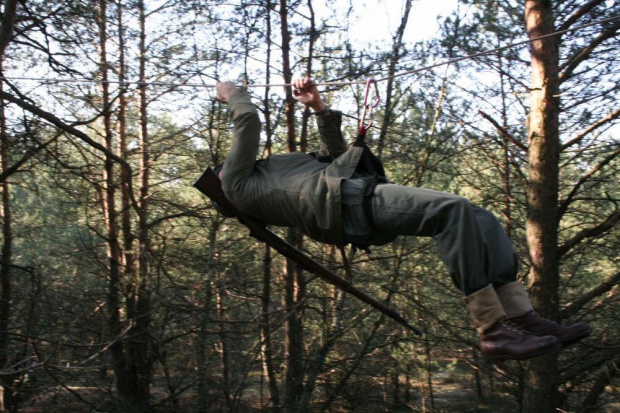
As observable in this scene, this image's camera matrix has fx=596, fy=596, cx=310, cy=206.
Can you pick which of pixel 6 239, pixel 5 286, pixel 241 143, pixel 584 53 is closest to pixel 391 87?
pixel 584 53

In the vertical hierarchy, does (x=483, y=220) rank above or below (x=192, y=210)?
below

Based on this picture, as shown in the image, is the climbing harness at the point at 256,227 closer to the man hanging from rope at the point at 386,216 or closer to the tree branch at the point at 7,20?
the man hanging from rope at the point at 386,216

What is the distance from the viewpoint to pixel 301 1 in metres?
7.43

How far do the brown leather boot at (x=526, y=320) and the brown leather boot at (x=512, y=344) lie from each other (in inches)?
4.8

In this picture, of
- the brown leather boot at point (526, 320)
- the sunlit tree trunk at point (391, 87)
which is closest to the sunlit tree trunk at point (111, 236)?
the sunlit tree trunk at point (391, 87)

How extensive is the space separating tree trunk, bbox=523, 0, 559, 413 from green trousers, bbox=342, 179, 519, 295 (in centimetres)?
289

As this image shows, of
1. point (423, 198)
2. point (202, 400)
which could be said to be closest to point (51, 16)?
point (202, 400)

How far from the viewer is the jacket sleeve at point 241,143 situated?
2855 mm

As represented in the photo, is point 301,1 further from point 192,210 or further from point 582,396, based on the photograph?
point 582,396

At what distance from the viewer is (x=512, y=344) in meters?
2.48

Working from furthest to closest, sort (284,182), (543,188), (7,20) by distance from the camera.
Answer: (543,188) → (7,20) → (284,182)

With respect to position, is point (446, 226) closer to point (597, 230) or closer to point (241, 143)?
point (241, 143)

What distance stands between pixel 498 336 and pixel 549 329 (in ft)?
1.05

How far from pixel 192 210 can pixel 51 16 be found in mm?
2762
